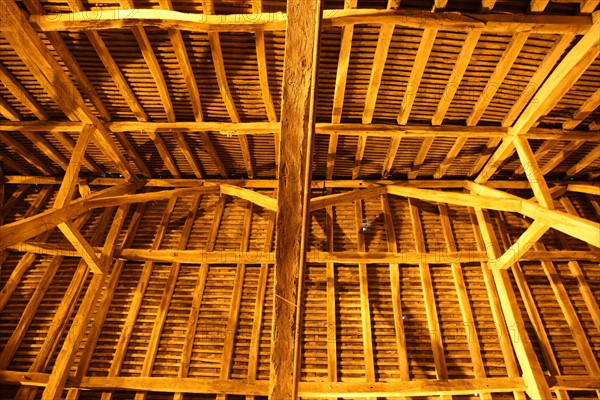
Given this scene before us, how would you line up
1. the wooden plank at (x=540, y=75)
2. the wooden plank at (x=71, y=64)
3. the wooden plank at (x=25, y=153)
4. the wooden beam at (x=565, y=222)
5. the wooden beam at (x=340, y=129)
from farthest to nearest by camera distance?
1. the wooden plank at (x=25, y=153)
2. the wooden beam at (x=340, y=129)
3. the wooden plank at (x=540, y=75)
4. the wooden plank at (x=71, y=64)
5. the wooden beam at (x=565, y=222)

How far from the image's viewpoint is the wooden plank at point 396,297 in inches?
180

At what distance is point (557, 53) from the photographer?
3.81 meters

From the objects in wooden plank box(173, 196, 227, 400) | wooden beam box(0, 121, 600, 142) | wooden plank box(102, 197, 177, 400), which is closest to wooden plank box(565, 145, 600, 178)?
wooden beam box(0, 121, 600, 142)

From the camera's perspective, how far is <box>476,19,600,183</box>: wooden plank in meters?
3.41

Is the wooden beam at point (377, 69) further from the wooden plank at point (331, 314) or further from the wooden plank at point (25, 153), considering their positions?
the wooden plank at point (25, 153)

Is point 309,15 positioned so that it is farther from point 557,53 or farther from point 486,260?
point 486,260

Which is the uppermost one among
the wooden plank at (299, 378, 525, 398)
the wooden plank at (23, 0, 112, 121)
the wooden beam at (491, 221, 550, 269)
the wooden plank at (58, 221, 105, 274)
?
the wooden plank at (23, 0, 112, 121)

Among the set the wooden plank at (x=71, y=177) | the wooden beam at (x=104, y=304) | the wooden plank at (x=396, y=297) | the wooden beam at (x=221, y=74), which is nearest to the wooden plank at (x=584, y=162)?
the wooden plank at (x=396, y=297)

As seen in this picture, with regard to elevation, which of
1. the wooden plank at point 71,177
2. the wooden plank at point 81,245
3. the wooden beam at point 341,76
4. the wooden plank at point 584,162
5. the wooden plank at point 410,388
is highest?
the wooden plank at point 584,162

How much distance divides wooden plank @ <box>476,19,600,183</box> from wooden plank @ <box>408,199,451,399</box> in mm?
1569

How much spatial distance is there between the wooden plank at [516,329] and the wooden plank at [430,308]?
854 millimetres

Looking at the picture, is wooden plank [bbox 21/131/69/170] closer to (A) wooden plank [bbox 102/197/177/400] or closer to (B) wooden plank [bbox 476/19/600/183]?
(A) wooden plank [bbox 102/197/177/400]

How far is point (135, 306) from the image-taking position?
495 cm

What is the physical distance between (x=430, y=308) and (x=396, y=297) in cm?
46
